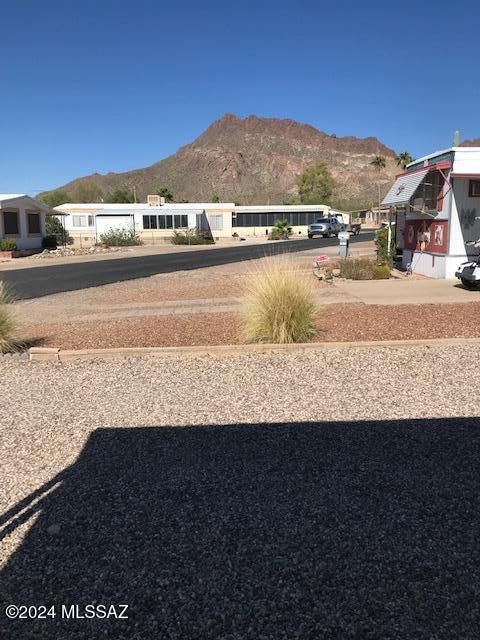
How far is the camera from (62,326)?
10.1 m

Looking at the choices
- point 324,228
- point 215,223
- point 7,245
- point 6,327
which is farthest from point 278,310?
point 215,223

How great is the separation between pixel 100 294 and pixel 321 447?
11484 millimetres

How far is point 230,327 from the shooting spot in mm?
9188

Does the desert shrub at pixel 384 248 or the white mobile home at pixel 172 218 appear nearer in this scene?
the desert shrub at pixel 384 248

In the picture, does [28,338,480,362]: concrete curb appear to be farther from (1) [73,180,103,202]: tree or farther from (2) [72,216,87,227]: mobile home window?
(1) [73,180,103,202]: tree

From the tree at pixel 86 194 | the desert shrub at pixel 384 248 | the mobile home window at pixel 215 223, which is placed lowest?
the desert shrub at pixel 384 248

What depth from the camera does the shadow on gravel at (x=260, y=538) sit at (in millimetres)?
2520

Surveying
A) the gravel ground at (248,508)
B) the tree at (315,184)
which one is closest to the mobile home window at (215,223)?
the gravel ground at (248,508)

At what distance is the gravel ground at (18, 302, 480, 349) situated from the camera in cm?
827

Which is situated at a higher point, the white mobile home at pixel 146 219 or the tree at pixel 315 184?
the tree at pixel 315 184

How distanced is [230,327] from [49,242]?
32.3 m

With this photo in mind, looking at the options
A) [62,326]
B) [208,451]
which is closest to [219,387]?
[208,451]

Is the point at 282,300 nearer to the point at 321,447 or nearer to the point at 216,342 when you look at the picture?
the point at 216,342

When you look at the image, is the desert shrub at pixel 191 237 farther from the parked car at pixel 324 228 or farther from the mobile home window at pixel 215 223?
the parked car at pixel 324 228
